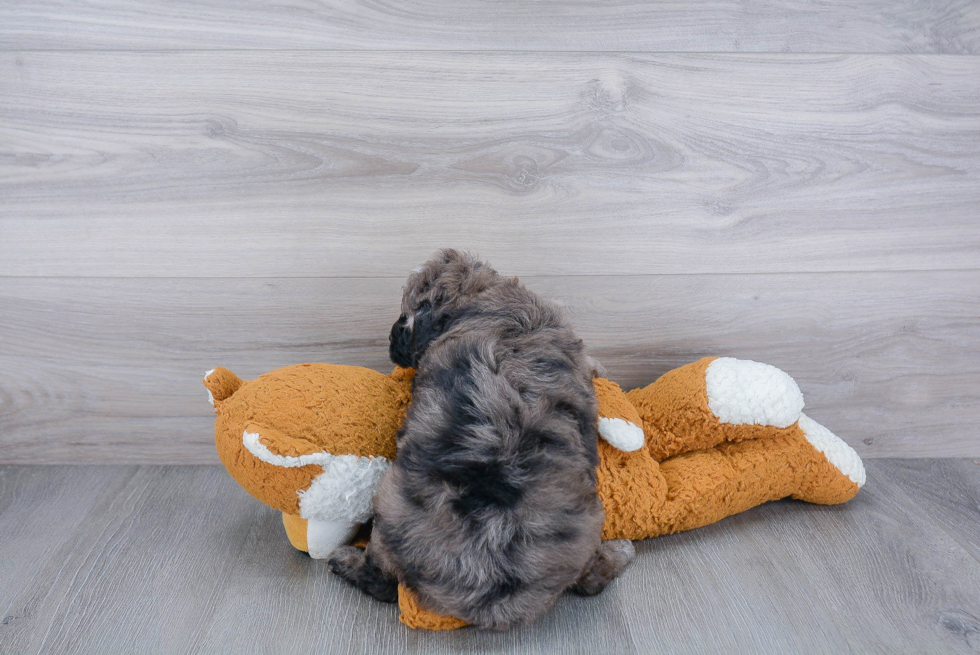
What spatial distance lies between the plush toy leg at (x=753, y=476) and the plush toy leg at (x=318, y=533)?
472 mm

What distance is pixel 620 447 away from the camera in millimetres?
934

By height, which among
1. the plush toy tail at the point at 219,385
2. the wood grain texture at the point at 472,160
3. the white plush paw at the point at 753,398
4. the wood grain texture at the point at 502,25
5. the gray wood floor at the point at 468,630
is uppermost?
the wood grain texture at the point at 502,25

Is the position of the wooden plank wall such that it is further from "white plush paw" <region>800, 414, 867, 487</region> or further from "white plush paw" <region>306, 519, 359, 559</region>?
"white plush paw" <region>306, 519, 359, 559</region>

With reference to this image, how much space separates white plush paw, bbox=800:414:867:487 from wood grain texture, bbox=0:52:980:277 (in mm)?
301

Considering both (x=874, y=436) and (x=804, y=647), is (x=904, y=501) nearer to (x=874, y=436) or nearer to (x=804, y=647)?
(x=874, y=436)

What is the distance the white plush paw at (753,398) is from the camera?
999mm

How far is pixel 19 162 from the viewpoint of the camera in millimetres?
1077

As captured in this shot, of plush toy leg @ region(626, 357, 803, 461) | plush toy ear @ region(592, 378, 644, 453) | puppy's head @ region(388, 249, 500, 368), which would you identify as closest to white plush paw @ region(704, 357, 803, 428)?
plush toy leg @ region(626, 357, 803, 461)

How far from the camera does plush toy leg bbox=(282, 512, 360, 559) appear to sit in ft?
3.03

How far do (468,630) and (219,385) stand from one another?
0.49 m

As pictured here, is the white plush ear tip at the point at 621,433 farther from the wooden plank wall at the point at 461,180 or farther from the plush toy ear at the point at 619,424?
the wooden plank wall at the point at 461,180

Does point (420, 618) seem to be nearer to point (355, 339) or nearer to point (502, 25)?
point (355, 339)

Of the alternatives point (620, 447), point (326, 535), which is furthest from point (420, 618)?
point (620, 447)

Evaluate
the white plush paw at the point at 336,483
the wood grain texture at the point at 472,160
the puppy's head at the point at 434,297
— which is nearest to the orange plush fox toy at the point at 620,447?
the white plush paw at the point at 336,483
